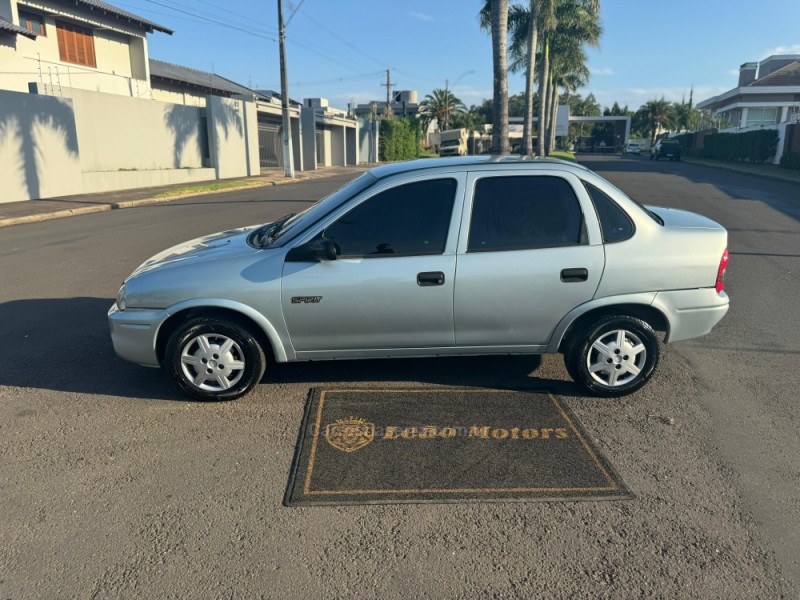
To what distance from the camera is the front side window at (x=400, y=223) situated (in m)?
4.30

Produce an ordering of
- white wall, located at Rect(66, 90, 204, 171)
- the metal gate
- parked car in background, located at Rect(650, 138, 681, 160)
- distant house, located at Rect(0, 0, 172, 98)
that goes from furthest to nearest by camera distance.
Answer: parked car in background, located at Rect(650, 138, 681, 160) → the metal gate → distant house, located at Rect(0, 0, 172, 98) → white wall, located at Rect(66, 90, 204, 171)

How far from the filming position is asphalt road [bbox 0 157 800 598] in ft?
8.94

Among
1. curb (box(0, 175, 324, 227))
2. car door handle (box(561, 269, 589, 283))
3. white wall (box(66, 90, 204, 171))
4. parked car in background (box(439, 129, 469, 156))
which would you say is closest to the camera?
car door handle (box(561, 269, 589, 283))

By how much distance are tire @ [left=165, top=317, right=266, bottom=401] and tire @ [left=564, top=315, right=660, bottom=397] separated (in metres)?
2.35

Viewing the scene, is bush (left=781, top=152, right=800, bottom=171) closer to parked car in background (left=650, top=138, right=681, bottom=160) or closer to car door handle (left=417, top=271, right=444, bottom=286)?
parked car in background (left=650, top=138, right=681, bottom=160)

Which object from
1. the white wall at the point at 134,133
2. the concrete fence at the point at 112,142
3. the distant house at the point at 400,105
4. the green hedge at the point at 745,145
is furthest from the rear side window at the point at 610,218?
the distant house at the point at 400,105

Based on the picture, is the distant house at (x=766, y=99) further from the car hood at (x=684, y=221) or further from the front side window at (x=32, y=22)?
the car hood at (x=684, y=221)

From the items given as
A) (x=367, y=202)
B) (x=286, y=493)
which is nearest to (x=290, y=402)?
(x=286, y=493)

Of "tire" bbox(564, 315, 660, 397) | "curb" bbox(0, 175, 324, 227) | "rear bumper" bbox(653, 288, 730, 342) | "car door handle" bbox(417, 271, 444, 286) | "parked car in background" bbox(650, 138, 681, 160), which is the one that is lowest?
"curb" bbox(0, 175, 324, 227)

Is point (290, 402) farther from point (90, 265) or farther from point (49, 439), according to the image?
point (90, 265)

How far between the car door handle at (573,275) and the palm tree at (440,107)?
75127 millimetres

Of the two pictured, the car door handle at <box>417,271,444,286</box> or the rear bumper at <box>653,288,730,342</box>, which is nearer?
the car door handle at <box>417,271,444,286</box>

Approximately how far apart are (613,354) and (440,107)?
75614 millimetres

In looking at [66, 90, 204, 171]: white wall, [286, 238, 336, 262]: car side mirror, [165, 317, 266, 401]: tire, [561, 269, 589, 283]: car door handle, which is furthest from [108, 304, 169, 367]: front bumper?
[66, 90, 204, 171]: white wall
